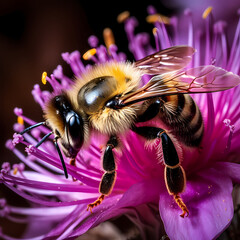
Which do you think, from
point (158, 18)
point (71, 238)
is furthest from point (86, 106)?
point (158, 18)

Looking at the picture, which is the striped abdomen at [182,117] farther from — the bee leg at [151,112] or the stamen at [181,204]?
the stamen at [181,204]

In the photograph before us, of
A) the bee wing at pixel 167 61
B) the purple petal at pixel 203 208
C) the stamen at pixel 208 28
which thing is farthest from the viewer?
the stamen at pixel 208 28

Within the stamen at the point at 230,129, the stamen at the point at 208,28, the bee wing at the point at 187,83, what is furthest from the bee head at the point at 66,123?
the stamen at the point at 208,28

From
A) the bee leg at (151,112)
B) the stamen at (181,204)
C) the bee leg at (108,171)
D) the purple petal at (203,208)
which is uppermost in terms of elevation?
the bee leg at (151,112)

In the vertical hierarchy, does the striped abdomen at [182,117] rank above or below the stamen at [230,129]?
above

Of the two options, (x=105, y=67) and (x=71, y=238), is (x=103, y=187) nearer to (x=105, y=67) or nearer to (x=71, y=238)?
(x=71, y=238)

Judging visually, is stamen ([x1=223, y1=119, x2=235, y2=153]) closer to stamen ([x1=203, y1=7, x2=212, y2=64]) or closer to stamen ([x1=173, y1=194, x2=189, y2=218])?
stamen ([x1=173, y1=194, x2=189, y2=218])

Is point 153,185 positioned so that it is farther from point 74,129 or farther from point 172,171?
point 74,129

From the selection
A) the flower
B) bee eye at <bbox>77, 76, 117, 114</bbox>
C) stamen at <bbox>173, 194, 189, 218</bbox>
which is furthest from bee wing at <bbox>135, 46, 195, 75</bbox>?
stamen at <bbox>173, 194, 189, 218</bbox>
